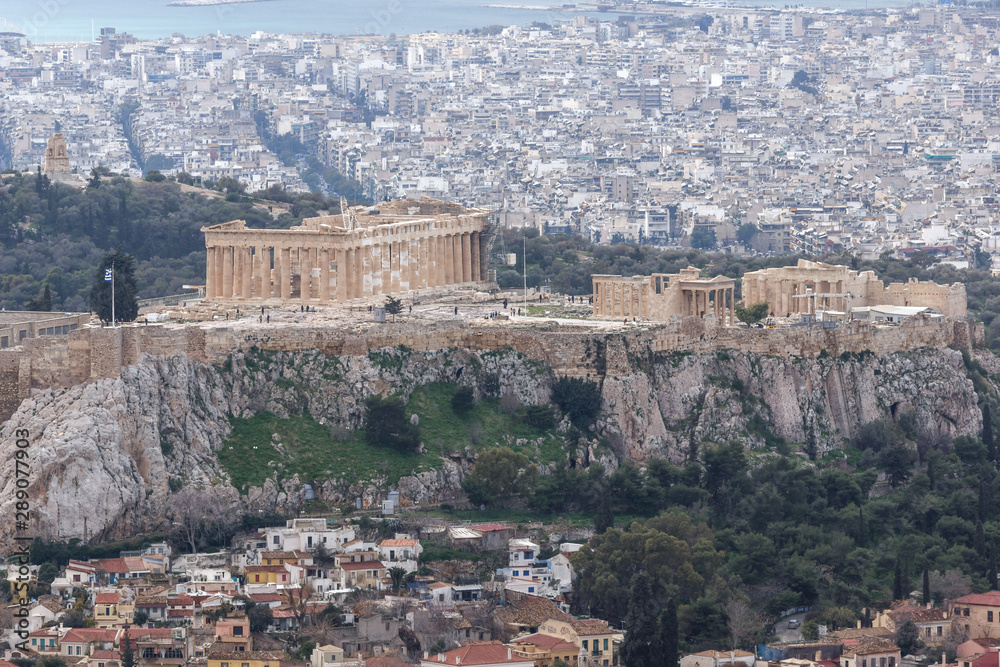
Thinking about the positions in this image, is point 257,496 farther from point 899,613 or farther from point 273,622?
point 899,613

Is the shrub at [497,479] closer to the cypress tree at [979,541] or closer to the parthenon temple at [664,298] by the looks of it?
the parthenon temple at [664,298]

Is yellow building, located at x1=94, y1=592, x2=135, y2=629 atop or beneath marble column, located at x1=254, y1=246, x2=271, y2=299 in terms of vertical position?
beneath

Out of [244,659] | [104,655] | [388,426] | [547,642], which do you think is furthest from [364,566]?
[104,655]

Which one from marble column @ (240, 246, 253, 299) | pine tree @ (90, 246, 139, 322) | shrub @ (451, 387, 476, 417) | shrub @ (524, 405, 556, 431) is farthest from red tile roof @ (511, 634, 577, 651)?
marble column @ (240, 246, 253, 299)

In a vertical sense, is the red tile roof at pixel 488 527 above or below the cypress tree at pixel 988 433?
below

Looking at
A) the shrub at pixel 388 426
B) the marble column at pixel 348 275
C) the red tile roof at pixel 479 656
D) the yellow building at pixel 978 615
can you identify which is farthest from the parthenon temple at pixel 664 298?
the red tile roof at pixel 479 656

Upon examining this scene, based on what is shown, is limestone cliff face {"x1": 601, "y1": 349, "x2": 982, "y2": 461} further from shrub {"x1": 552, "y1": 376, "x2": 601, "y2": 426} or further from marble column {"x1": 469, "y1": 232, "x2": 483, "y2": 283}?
marble column {"x1": 469, "y1": 232, "x2": 483, "y2": 283}
